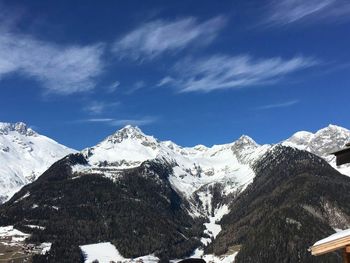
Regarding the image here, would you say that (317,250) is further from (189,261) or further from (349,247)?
(189,261)

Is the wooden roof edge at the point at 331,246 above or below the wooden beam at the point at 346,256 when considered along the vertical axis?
above

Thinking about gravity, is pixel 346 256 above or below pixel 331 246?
below

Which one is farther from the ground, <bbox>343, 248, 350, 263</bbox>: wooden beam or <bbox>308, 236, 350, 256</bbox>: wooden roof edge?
<bbox>308, 236, 350, 256</bbox>: wooden roof edge

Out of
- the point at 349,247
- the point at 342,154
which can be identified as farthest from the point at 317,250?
the point at 342,154

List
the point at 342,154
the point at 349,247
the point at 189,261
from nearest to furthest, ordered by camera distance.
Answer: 1. the point at 349,247
2. the point at 342,154
3. the point at 189,261

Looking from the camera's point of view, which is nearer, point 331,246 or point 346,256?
point 346,256

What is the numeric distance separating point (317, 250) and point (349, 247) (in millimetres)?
922

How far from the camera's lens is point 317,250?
1359cm

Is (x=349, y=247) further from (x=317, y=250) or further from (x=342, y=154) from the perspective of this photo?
(x=342, y=154)

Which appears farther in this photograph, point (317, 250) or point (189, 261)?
point (189, 261)

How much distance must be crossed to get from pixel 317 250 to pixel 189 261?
9.24 m

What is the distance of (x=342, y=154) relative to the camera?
1565 centimetres

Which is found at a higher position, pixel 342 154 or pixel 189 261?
pixel 342 154

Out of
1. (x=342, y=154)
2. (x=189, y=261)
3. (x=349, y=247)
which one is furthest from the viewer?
(x=189, y=261)
